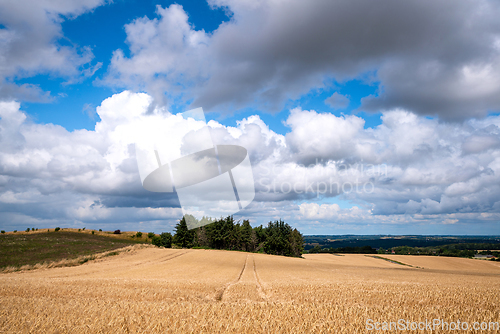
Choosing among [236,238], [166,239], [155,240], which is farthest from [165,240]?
[236,238]

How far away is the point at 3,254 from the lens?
3838cm

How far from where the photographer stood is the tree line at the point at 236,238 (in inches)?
3917

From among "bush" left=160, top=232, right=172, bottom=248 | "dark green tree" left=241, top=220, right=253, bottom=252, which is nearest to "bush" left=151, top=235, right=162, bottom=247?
"bush" left=160, top=232, right=172, bottom=248

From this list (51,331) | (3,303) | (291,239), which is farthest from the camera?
(291,239)

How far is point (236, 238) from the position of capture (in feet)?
332

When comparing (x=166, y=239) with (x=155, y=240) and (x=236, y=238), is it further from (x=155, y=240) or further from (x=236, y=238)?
(x=236, y=238)

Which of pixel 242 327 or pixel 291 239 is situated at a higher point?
pixel 242 327

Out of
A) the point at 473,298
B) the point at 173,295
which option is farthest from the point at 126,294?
the point at 473,298

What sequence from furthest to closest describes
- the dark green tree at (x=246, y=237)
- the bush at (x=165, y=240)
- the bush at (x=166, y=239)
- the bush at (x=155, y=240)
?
the bush at (x=166, y=239), the bush at (x=165, y=240), the dark green tree at (x=246, y=237), the bush at (x=155, y=240)

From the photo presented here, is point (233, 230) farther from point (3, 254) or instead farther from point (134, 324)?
point (134, 324)

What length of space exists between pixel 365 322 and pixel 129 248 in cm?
6034

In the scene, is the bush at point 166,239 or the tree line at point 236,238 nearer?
the tree line at point 236,238

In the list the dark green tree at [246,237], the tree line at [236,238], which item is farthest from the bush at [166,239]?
the dark green tree at [246,237]

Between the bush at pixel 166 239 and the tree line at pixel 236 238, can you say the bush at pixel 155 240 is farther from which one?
the bush at pixel 166 239
